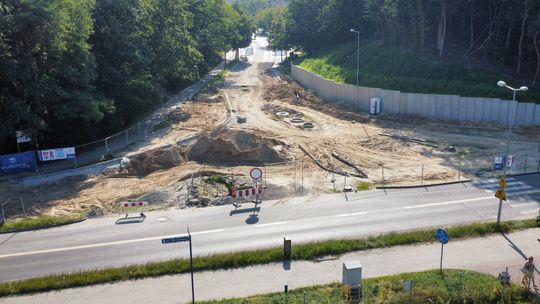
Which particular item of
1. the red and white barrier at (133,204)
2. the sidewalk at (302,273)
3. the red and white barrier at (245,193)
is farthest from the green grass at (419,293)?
the red and white barrier at (133,204)

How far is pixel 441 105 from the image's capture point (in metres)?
49.2

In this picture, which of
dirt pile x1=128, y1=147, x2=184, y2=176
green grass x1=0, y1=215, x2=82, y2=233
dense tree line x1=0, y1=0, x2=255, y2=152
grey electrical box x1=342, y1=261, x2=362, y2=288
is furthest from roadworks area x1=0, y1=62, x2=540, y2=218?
grey electrical box x1=342, y1=261, x2=362, y2=288

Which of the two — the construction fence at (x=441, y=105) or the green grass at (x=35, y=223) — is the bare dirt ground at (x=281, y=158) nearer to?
the construction fence at (x=441, y=105)

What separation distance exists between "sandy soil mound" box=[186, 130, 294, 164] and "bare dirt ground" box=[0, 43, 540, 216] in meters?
0.08

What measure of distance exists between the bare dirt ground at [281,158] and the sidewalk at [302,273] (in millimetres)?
9132

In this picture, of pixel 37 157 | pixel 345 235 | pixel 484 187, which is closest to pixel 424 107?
pixel 484 187

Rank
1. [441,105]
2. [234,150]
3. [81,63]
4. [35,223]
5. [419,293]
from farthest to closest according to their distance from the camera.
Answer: [441,105], [234,150], [81,63], [35,223], [419,293]

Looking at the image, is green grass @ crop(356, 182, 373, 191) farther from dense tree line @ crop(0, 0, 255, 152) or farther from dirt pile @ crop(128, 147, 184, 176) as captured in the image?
dense tree line @ crop(0, 0, 255, 152)

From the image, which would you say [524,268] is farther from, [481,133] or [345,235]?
[481,133]

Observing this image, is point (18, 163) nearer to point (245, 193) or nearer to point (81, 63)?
point (81, 63)

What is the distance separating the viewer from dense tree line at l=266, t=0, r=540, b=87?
50.3 m

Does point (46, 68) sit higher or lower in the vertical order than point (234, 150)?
higher

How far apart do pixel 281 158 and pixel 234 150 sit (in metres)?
3.83

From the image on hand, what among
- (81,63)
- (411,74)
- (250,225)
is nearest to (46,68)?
(81,63)
